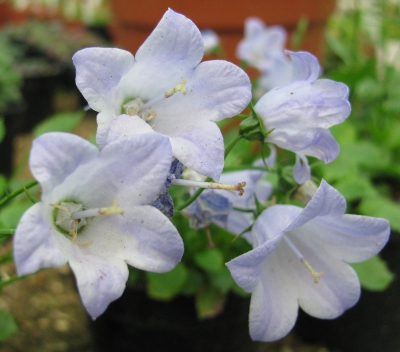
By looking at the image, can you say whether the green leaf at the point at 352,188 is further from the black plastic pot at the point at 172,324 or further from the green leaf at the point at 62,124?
the green leaf at the point at 62,124

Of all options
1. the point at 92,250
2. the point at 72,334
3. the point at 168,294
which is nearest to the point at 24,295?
the point at 72,334

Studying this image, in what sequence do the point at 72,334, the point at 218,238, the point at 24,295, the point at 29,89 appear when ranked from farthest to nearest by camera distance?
the point at 29,89 < the point at 24,295 < the point at 72,334 < the point at 218,238

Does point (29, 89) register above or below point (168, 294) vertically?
below

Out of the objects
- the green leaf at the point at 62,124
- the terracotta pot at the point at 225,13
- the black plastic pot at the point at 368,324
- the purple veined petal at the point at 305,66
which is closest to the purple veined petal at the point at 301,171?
the purple veined petal at the point at 305,66

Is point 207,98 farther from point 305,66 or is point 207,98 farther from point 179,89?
point 305,66

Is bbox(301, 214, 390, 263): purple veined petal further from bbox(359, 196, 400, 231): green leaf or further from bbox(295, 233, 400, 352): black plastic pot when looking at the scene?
bbox(295, 233, 400, 352): black plastic pot

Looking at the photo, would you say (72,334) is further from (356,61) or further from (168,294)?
(356,61)

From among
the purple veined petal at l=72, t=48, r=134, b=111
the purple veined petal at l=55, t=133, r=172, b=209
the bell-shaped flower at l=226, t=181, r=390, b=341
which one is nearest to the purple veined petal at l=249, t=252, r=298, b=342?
the bell-shaped flower at l=226, t=181, r=390, b=341

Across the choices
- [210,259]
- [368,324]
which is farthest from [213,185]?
[368,324]
